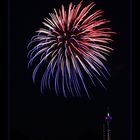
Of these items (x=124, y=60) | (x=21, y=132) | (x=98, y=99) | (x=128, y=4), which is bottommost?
(x=21, y=132)

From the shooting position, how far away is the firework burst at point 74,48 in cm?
857

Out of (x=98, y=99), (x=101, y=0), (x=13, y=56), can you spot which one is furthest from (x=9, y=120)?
(x=101, y=0)

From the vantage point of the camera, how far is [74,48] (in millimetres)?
8594

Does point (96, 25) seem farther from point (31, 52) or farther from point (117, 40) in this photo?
point (31, 52)

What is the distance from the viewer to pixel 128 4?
878 cm

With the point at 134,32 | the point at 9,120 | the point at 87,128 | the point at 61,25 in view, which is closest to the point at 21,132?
the point at 9,120

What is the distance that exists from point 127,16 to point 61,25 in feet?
5.10

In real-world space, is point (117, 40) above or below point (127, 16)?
below

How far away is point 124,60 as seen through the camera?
8664 mm

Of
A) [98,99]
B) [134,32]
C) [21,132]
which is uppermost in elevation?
[134,32]

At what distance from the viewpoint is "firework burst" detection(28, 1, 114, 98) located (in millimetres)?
→ 8570

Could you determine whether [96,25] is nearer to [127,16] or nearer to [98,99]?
[127,16]

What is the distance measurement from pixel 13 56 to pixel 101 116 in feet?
8.05

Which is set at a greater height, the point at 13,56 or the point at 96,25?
the point at 96,25
